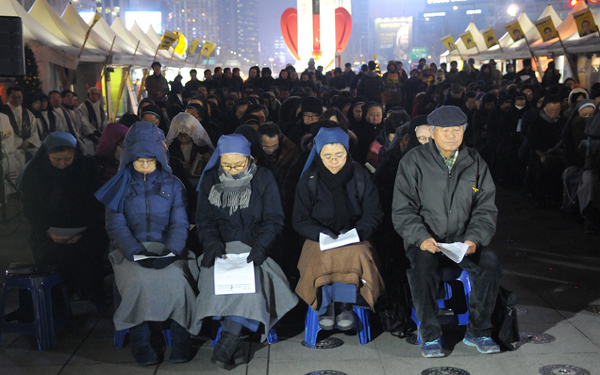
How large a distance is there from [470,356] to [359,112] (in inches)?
243

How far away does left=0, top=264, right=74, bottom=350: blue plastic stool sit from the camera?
526 centimetres

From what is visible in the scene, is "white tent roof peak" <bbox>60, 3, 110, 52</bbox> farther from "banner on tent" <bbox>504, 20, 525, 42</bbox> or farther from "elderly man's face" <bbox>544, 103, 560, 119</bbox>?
"elderly man's face" <bbox>544, 103, 560, 119</bbox>

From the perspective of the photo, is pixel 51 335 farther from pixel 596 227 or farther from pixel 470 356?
pixel 596 227

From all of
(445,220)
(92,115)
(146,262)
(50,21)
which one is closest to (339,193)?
(445,220)

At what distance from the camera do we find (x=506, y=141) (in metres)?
12.9

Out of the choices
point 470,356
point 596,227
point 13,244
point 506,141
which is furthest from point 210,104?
point 470,356

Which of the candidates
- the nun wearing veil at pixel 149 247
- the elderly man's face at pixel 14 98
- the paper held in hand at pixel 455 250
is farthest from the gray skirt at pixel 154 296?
the elderly man's face at pixel 14 98

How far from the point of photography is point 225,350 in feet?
16.1

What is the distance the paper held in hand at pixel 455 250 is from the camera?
4.86 m

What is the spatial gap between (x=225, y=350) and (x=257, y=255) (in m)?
0.74

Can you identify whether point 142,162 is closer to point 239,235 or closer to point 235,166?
point 235,166

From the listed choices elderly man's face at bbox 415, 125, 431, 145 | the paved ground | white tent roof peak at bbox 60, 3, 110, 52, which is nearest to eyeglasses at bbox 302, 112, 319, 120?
Answer: elderly man's face at bbox 415, 125, 431, 145

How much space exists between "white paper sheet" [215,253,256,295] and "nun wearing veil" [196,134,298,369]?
0.05 meters

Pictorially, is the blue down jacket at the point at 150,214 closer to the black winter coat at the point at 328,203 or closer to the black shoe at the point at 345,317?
the black winter coat at the point at 328,203
